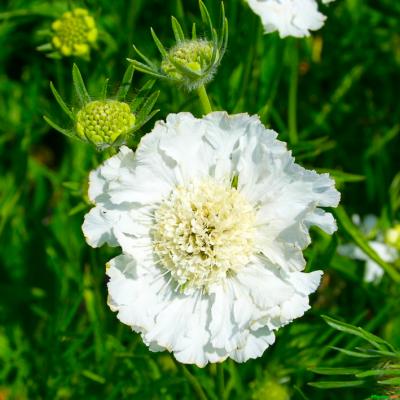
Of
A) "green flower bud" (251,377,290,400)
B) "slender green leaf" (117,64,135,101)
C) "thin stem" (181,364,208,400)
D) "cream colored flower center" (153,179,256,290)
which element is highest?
"slender green leaf" (117,64,135,101)

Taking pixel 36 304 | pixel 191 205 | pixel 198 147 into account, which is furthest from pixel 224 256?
pixel 36 304

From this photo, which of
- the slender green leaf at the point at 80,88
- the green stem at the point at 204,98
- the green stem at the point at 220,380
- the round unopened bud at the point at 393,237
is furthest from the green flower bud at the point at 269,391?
the slender green leaf at the point at 80,88

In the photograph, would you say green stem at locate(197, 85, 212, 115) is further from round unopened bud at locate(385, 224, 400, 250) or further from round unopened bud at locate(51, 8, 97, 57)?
round unopened bud at locate(385, 224, 400, 250)

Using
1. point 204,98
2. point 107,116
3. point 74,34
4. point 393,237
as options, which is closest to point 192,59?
point 204,98

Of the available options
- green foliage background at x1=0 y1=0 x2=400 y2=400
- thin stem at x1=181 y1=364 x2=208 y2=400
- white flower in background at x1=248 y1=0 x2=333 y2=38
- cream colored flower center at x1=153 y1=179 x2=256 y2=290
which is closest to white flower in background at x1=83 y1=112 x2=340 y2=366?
cream colored flower center at x1=153 y1=179 x2=256 y2=290

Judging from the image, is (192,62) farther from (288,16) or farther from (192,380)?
(192,380)

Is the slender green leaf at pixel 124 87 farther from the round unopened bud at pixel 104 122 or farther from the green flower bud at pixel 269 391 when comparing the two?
the green flower bud at pixel 269 391

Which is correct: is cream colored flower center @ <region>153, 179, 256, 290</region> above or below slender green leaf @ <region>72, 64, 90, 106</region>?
below
